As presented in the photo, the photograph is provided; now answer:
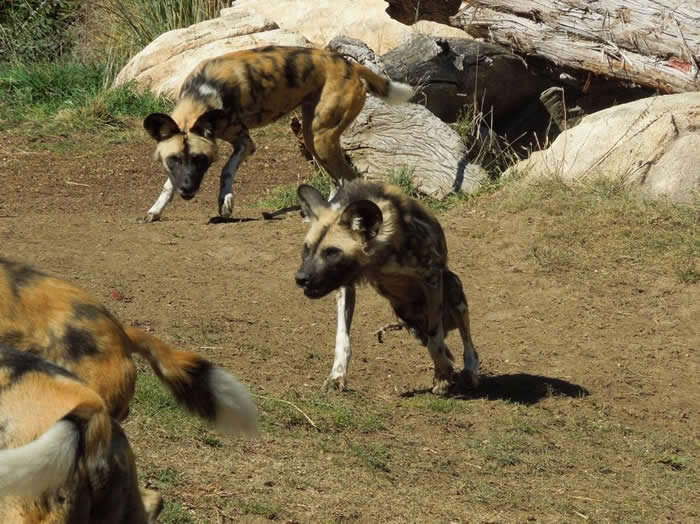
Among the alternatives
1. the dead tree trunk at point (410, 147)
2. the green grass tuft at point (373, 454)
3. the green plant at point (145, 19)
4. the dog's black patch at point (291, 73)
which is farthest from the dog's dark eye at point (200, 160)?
the green plant at point (145, 19)

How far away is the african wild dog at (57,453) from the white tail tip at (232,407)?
17.9 inches

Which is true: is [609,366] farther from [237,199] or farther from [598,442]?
[237,199]

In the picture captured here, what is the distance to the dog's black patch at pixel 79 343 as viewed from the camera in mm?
3131

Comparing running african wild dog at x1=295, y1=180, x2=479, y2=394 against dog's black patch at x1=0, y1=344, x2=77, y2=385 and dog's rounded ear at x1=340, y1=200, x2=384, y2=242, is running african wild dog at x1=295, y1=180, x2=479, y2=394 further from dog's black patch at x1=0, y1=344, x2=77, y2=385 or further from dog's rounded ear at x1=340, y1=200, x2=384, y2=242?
dog's black patch at x1=0, y1=344, x2=77, y2=385

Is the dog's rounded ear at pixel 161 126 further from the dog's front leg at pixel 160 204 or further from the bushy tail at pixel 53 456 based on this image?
the bushy tail at pixel 53 456

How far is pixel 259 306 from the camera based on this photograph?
7.18 metres

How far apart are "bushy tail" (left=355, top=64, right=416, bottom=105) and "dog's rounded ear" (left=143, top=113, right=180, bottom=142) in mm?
1593

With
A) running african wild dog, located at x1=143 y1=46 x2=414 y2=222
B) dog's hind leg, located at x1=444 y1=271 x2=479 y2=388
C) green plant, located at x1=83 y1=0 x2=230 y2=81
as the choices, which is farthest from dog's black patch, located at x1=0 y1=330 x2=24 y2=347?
green plant, located at x1=83 y1=0 x2=230 y2=81

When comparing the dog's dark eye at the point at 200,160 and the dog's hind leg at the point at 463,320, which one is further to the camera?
the dog's dark eye at the point at 200,160

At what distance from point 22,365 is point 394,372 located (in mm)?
3802

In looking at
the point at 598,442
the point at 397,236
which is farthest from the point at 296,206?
the point at 598,442

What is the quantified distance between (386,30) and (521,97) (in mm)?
2613

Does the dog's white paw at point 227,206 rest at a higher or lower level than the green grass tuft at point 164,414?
lower

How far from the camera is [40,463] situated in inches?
89.8
